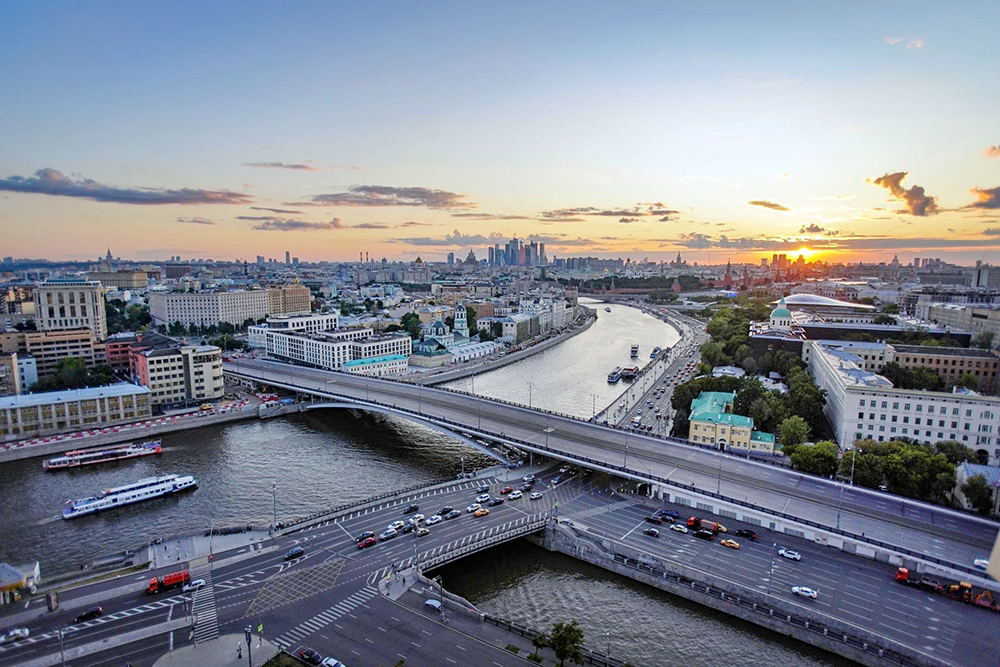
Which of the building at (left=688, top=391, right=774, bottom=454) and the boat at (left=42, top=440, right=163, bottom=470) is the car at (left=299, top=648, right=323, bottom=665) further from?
the boat at (left=42, top=440, right=163, bottom=470)

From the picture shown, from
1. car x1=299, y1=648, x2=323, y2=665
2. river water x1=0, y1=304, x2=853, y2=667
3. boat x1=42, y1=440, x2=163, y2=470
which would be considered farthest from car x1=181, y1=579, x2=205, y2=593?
boat x1=42, y1=440, x2=163, y2=470

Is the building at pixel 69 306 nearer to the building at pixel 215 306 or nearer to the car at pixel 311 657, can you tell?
the building at pixel 215 306

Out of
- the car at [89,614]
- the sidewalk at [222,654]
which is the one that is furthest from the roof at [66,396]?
the sidewalk at [222,654]

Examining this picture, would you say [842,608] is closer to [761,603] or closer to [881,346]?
[761,603]

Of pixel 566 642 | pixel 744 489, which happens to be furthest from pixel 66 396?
pixel 744 489

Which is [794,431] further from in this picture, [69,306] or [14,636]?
[69,306]
